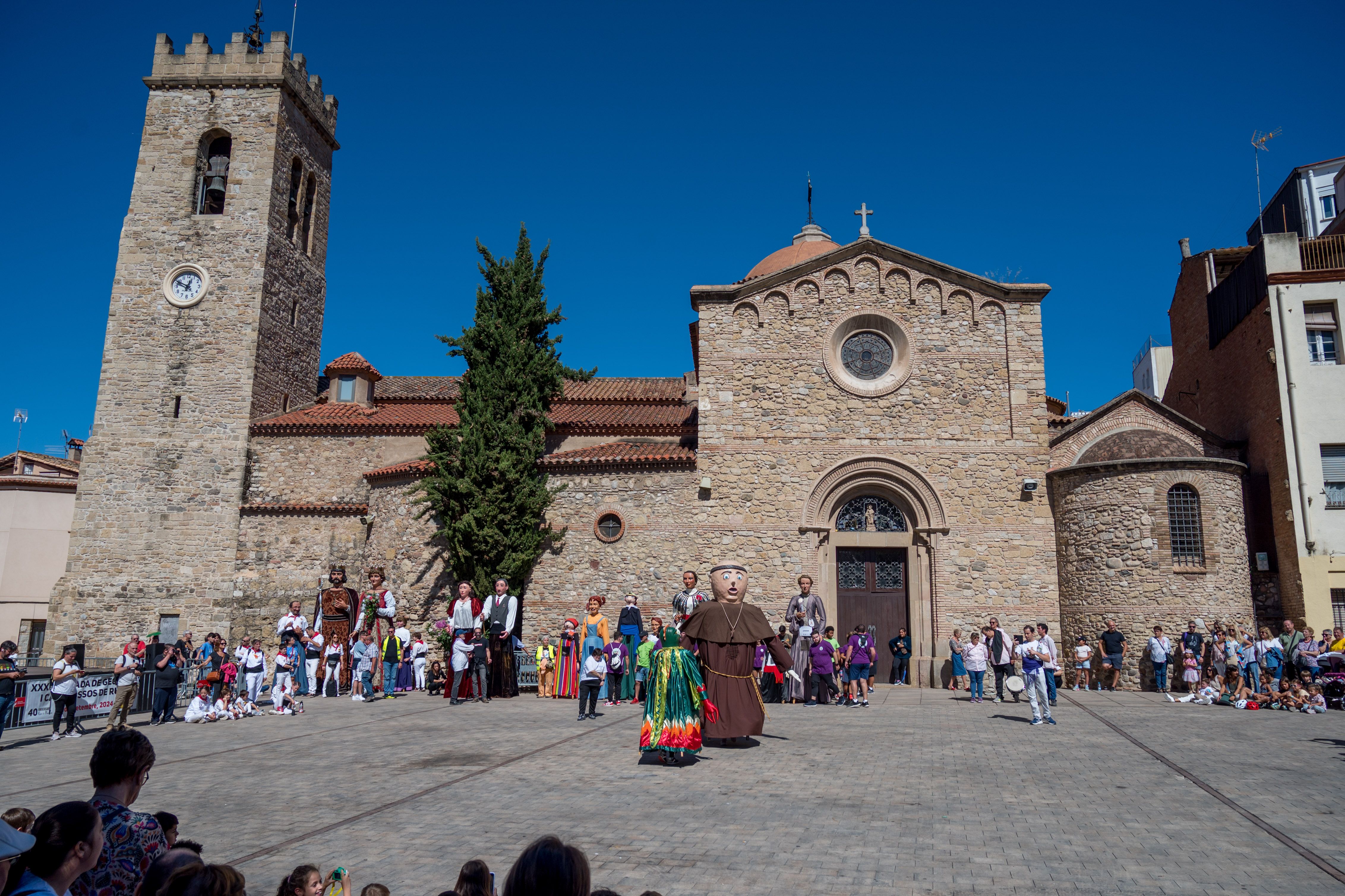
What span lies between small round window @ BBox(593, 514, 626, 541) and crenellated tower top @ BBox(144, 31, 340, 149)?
60.5 ft

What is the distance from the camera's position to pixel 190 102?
26312mm

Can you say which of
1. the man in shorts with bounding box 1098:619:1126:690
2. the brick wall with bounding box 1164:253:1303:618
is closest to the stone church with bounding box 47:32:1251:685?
the man in shorts with bounding box 1098:619:1126:690

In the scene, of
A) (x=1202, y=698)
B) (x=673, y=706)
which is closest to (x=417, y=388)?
(x=673, y=706)

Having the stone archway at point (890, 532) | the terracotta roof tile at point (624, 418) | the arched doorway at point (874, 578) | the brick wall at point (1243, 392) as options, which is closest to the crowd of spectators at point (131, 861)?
the stone archway at point (890, 532)

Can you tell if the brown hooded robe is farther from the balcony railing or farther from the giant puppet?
the balcony railing

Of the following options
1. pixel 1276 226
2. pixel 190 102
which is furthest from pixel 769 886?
pixel 1276 226

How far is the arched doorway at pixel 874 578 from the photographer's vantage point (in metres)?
18.8

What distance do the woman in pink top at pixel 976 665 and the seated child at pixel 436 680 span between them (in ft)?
34.2

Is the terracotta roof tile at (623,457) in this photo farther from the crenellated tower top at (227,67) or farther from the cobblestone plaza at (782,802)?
the crenellated tower top at (227,67)

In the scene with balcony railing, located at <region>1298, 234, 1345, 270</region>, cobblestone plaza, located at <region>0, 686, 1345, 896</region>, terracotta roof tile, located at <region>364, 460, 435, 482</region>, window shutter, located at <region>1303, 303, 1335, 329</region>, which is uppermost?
balcony railing, located at <region>1298, 234, 1345, 270</region>

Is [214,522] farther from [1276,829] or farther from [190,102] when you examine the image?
[1276,829]

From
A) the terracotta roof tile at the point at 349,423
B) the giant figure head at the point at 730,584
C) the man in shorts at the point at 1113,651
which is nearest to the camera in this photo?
the giant figure head at the point at 730,584

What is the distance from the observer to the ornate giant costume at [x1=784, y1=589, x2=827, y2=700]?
15453mm

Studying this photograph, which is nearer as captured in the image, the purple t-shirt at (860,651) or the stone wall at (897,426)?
the purple t-shirt at (860,651)
